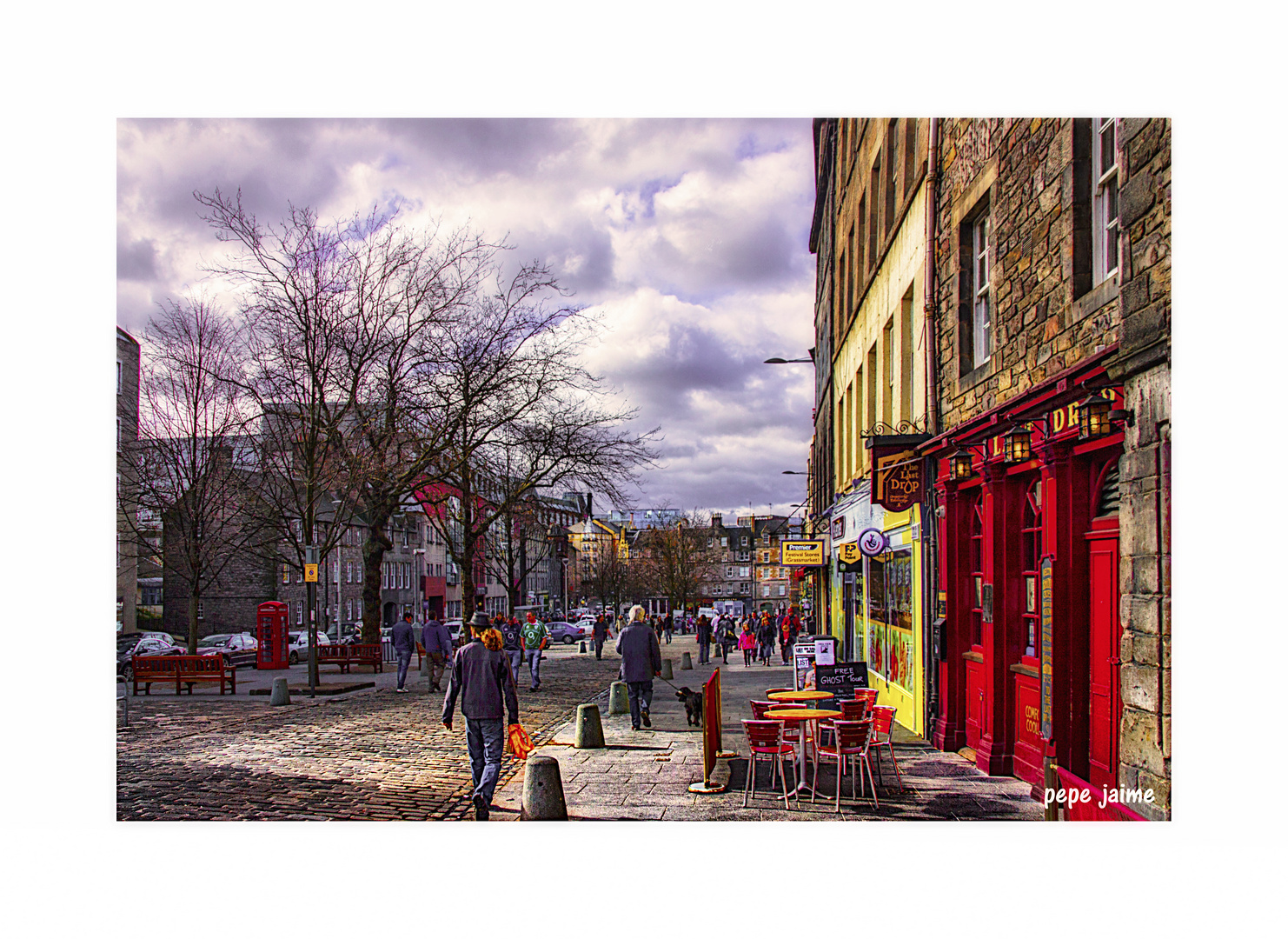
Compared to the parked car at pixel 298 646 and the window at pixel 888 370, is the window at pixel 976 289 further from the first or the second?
the parked car at pixel 298 646

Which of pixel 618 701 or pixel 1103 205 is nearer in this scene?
pixel 1103 205

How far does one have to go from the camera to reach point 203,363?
2472cm

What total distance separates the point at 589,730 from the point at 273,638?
2024cm

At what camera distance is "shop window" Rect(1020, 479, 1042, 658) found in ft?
31.6

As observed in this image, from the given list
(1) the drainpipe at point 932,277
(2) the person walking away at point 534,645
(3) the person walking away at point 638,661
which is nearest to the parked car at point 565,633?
(2) the person walking away at point 534,645

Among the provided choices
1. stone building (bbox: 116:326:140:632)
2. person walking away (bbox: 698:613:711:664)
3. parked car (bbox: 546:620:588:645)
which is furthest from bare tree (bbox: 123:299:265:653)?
parked car (bbox: 546:620:588:645)

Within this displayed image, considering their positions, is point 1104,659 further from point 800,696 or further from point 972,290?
point 972,290

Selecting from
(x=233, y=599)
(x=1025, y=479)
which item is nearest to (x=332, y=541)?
(x=1025, y=479)

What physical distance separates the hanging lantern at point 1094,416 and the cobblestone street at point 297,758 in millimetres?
5635

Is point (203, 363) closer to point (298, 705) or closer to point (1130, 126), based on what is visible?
point (298, 705)

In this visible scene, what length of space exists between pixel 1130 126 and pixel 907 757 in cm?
688

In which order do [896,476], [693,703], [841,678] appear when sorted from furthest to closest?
1. [693,703]
2. [896,476]
3. [841,678]

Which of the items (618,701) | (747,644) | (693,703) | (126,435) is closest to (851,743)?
(693,703)

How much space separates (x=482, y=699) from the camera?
893 centimetres
